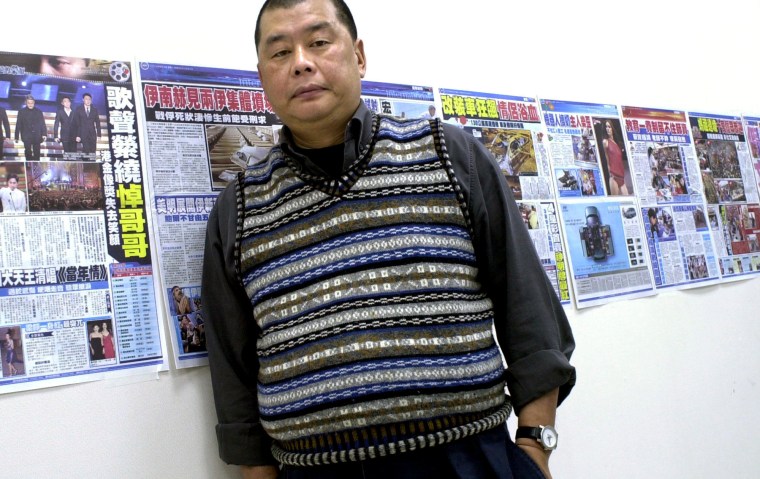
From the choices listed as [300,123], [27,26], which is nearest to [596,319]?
[300,123]

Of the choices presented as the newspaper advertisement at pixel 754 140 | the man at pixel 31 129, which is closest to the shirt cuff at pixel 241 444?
the man at pixel 31 129

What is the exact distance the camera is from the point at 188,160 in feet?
4.27

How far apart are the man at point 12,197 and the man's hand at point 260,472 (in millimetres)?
551

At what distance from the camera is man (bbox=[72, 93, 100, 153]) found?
47.5 inches

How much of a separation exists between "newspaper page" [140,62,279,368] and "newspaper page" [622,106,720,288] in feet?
3.58

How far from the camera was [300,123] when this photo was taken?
1192mm

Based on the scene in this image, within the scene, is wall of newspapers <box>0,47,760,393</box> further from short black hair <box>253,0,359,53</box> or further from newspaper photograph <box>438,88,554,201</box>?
short black hair <box>253,0,359,53</box>

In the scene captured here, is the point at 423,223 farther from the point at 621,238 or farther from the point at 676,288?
the point at 676,288

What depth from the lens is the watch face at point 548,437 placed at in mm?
1157

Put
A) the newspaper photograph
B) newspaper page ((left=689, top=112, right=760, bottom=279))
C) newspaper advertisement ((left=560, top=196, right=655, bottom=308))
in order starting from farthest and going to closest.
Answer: newspaper page ((left=689, top=112, right=760, bottom=279))
newspaper advertisement ((left=560, top=196, right=655, bottom=308))
the newspaper photograph

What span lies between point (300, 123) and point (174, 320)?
40 cm

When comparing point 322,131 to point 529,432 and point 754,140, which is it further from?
point 754,140

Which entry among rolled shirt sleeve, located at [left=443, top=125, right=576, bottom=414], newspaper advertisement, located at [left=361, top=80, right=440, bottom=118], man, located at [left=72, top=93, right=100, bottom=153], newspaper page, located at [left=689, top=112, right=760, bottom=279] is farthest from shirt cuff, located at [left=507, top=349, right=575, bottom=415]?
newspaper page, located at [left=689, top=112, right=760, bottom=279]

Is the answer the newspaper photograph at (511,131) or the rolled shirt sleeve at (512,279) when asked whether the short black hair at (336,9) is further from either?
the newspaper photograph at (511,131)
